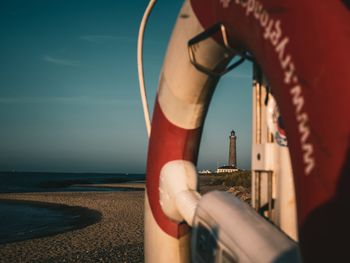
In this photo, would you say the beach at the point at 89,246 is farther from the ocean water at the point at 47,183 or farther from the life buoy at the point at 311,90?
the ocean water at the point at 47,183

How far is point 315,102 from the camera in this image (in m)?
1.05

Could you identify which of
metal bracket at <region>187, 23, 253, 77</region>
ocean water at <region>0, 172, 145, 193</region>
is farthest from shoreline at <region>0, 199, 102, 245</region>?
ocean water at <region>0, 172, 145, 193</region>

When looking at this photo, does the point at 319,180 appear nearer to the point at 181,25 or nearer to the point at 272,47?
the point at 272,47

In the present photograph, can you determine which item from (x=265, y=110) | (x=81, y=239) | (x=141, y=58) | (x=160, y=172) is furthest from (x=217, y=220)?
(x=81, y=239)

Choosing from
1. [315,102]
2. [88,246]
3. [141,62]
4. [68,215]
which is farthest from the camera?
[68,215]

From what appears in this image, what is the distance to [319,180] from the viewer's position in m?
1.03

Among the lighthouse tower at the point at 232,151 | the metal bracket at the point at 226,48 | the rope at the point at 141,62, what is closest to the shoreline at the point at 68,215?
the rope at the point at 141,62

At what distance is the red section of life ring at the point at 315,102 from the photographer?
3.22 feet

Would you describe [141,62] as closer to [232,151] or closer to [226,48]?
[226,48]

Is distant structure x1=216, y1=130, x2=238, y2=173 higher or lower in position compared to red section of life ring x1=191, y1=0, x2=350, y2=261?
lower

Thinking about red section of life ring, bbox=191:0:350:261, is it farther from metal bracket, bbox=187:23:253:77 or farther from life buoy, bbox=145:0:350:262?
metal bracket, bbox=187:23:253:77

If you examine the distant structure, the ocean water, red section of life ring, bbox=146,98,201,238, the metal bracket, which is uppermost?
the metal bracket

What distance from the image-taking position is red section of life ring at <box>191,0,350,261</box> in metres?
0.98

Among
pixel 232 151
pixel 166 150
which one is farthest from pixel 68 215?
pixel 232 151
